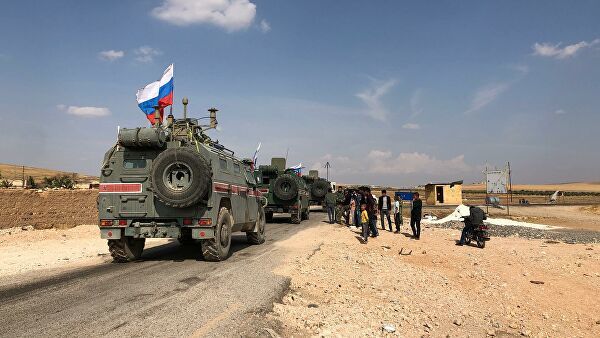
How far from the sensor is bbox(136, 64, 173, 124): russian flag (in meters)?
13.6

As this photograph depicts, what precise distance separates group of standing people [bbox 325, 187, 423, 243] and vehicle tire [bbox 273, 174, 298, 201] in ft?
7.93

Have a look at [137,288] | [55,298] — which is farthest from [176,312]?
[55,298]

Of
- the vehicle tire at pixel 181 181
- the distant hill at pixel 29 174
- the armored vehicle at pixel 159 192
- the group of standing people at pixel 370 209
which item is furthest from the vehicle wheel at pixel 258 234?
the distant hill at pixel 29 174

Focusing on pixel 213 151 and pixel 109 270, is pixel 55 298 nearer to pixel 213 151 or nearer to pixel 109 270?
pixel 109 270

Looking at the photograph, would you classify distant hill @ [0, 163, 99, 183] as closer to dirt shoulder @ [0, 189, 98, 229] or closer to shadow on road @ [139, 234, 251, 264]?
dirt shoulder @ [0, 189, 98, 229]

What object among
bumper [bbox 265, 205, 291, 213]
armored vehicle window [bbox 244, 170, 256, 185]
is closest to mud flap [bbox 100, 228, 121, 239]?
armored vehicle window [bbox 244, 170, 256, 185]

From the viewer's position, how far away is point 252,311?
546cm

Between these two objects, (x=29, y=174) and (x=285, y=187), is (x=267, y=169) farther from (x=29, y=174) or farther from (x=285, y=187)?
(x=29, y=174)

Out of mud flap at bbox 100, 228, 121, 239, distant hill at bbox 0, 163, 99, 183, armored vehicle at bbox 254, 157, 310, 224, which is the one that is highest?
distant hill at bbox 0, 163, 99, 183

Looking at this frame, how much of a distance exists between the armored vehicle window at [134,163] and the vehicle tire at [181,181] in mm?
552

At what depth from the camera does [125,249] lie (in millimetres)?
9281

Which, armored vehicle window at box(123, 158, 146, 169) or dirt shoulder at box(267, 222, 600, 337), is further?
armored vehicle window at box(123, 158, 146, 169)

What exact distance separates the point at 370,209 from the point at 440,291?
6.59 meters

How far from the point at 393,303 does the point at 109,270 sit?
5.77 m
